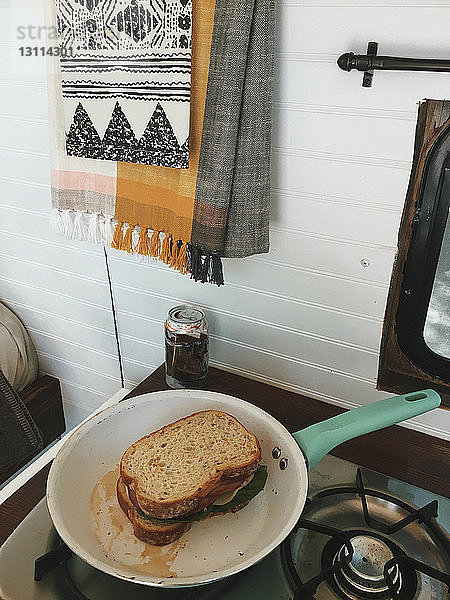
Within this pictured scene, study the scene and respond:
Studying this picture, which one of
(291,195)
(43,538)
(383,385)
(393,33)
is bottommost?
(43,538)

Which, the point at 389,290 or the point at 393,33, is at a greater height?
the point at 393,33

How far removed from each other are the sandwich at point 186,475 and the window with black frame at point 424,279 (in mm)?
329

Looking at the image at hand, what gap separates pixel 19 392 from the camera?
1475 mm

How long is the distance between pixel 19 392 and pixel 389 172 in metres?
1.02

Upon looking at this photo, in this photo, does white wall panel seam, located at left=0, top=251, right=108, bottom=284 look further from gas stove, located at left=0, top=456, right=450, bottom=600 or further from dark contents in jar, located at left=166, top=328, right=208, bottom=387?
gas stove, located at left=0, top=456, right=450, bottom=600

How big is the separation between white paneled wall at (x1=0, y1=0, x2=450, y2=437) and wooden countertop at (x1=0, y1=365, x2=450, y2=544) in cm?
4

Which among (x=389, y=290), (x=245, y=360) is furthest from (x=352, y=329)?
(x=245, y=360)

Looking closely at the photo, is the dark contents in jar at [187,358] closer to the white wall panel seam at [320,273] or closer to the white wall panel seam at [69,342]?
the white wall panel seam at [320,273]

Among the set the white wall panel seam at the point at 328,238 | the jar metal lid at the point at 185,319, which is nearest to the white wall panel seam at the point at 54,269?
the jar metal lid at the point at 185,319

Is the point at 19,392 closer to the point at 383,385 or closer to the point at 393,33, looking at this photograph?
the point at 383,385

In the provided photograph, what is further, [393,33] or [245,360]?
[245,360]

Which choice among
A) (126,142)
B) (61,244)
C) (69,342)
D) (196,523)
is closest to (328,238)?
(126,142)

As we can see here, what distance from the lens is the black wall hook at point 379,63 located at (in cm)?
80

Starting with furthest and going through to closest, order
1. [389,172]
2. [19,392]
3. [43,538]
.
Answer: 1. [19,392]
2. [389,172]
3. [43,538]
